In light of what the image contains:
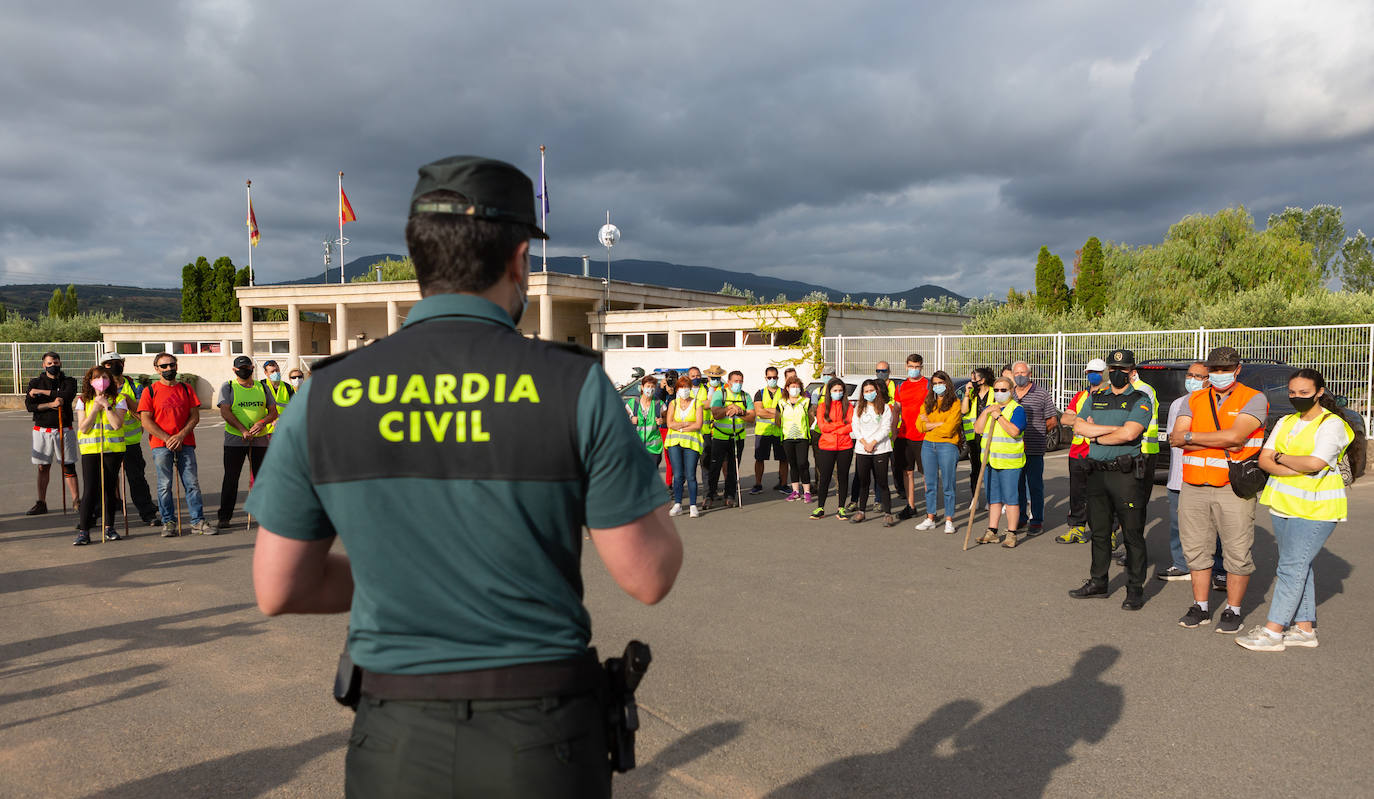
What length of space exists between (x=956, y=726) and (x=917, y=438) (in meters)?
6.89

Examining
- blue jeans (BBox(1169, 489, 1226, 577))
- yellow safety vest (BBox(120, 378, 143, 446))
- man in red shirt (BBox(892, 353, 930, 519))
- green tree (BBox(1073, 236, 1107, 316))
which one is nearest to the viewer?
Answer: blue jeans (BBox(1169, 489, 1226, 577))

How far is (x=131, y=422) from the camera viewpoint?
935cm

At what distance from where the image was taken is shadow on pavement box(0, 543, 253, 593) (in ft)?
23.1

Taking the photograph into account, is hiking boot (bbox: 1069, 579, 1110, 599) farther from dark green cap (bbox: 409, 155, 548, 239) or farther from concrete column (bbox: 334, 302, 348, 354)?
concrete column (bbox: 334, 302, 348, 354)

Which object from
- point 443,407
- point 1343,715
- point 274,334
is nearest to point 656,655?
point 1343,715

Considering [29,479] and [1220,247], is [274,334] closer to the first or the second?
[29,479]

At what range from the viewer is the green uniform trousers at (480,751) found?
59.6 inches

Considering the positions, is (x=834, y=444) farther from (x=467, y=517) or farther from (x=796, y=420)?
(x=467, y=517)

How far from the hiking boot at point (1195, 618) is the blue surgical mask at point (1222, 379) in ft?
5.14

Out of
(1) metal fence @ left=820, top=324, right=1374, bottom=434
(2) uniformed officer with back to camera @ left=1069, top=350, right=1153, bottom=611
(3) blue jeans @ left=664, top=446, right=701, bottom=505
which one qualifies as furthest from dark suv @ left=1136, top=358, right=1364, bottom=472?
(3) blue jeans @ left=664, top=446, right=701, bottom=505

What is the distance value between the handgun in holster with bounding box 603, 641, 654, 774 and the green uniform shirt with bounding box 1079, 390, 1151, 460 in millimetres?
6052

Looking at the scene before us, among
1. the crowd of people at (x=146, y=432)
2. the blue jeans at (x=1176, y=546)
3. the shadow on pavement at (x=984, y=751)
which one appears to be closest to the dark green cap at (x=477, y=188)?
the shadow on pavement at (x=984, y=751)

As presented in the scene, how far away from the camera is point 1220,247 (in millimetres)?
36844

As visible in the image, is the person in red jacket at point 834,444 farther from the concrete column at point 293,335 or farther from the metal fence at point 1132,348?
the concrete column at point 293,335
